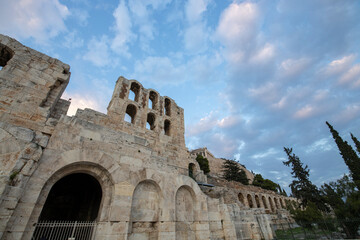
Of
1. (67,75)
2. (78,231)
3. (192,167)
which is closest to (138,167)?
(78,231)

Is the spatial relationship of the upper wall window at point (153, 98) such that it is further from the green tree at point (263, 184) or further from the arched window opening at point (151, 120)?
the green tree at point (263, 184)

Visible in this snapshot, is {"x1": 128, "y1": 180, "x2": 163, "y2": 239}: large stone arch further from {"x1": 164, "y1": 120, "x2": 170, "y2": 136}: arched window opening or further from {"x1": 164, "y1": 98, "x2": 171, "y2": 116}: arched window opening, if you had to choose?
{"x1": 164, "y1": 98, "x2": 171, "y2": 116}: arched window opening

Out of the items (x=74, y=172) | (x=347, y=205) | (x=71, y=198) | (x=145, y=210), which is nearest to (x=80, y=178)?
(x=71, y=198)

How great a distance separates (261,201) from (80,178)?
92.8 ft

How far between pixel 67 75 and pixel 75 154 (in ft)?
16.0

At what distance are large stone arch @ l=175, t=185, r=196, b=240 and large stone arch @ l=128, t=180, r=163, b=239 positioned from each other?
1.26 m

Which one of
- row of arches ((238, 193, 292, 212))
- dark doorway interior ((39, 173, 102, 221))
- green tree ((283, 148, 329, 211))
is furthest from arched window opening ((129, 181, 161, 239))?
green tree ((283, 148, 329, 211))

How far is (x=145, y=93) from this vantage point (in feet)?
45.4

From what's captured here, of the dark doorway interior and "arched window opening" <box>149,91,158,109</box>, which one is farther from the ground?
"arched window opening" <box>149,91,158,109</box>

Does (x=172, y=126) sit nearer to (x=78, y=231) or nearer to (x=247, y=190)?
(x=78, y=231)

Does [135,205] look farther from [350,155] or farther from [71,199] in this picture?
[350,155]

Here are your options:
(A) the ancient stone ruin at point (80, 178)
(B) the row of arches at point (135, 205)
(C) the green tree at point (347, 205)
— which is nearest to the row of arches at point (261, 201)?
(C) the green tree at point (347, 205)

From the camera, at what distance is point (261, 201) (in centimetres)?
2639

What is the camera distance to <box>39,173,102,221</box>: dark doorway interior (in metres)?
9.03
